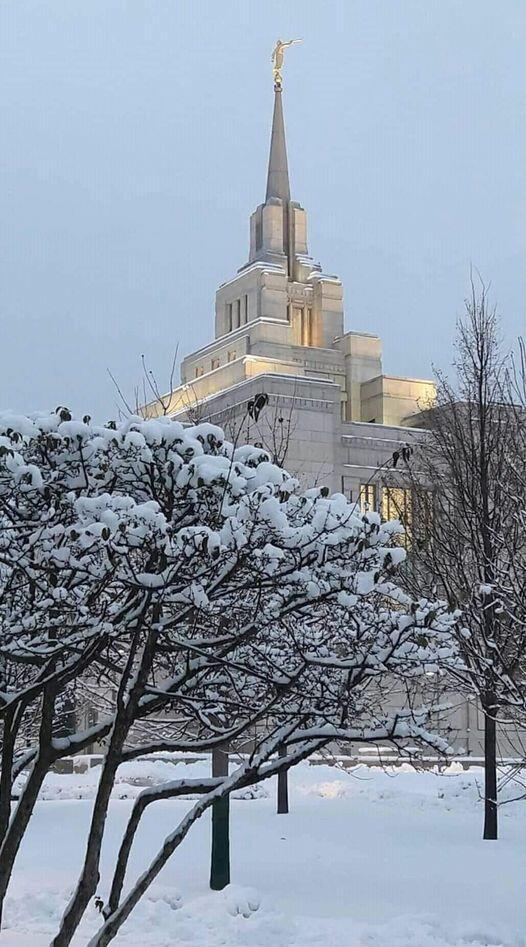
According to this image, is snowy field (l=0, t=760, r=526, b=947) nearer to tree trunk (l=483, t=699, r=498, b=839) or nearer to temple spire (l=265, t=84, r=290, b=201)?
tree trunk (l=483, t=699, r=498, b=839)

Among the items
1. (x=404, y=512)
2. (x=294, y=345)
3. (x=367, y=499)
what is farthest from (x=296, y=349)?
(x=404, y=512)

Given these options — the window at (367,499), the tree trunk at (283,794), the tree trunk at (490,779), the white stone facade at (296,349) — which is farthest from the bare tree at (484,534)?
the white stone facade at (296,349)

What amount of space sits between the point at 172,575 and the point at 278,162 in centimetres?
5886

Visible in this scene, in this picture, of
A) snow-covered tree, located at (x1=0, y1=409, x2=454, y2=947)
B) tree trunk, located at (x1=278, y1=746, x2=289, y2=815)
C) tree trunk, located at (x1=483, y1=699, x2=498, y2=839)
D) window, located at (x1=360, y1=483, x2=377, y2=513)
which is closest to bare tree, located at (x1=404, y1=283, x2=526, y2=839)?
tree trunk, located at (x1=483, y1=699, x2=498, y2=839)

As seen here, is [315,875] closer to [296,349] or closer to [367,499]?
[367,499]

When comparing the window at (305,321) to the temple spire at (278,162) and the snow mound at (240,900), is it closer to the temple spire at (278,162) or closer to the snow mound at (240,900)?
the temple spire at (278,162)

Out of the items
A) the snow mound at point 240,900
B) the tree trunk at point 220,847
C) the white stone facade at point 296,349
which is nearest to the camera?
the snow mound at point 240,900

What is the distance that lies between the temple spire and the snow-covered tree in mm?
56715

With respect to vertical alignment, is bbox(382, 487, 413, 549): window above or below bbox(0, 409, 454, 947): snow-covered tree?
above

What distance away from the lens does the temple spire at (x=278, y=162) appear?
61562mm

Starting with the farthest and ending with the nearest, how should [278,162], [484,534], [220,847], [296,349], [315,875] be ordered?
[278,162]
[296,349]
[484,534]
[315,875]
[220,847]

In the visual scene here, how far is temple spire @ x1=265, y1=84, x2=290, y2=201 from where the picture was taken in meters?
61.6

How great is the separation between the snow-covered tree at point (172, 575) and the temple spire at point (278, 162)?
56.7 meters

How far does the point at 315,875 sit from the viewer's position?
13.5 metres
